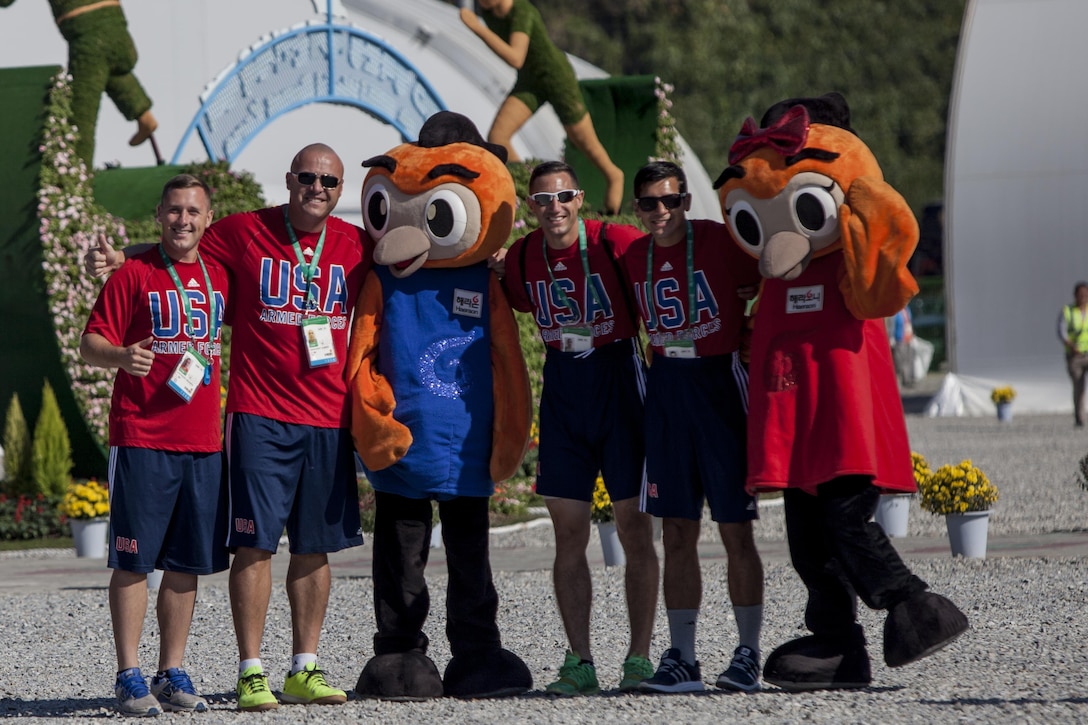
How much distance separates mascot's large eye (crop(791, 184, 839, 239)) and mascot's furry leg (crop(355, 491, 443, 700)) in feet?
5.52

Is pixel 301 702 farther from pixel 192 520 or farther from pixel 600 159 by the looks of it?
pixel 600 159

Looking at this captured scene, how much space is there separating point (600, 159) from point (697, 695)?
8833mm

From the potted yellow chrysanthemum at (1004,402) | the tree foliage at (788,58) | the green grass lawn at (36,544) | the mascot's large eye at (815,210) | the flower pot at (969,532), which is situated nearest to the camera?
the mascot's large eye at (815,210)

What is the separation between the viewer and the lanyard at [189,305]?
18.2 ft

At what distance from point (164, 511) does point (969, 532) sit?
5250 millimetres

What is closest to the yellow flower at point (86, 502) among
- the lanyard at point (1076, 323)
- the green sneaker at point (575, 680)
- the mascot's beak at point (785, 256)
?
the green sneaker at point (575, 680)

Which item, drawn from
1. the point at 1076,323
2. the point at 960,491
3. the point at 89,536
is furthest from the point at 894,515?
the point at 1076,323

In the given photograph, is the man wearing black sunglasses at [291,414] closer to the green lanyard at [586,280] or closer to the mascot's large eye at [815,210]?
the green lanyard at [586,280]

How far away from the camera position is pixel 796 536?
221 inches

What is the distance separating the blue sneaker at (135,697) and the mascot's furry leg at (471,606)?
1.03 m

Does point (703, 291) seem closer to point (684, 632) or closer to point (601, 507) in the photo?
point (684, 632)

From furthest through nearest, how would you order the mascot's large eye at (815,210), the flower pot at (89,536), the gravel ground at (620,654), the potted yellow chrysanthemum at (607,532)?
the flower pot at (89,536)
the potted yellow chrysanthemum at (607,532)
the mascot's large eye at (815,210)
the gravel ground at (620,654)

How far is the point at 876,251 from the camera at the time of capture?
5.37m

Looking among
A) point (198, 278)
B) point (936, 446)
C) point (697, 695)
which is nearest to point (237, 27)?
point (936, 446)
